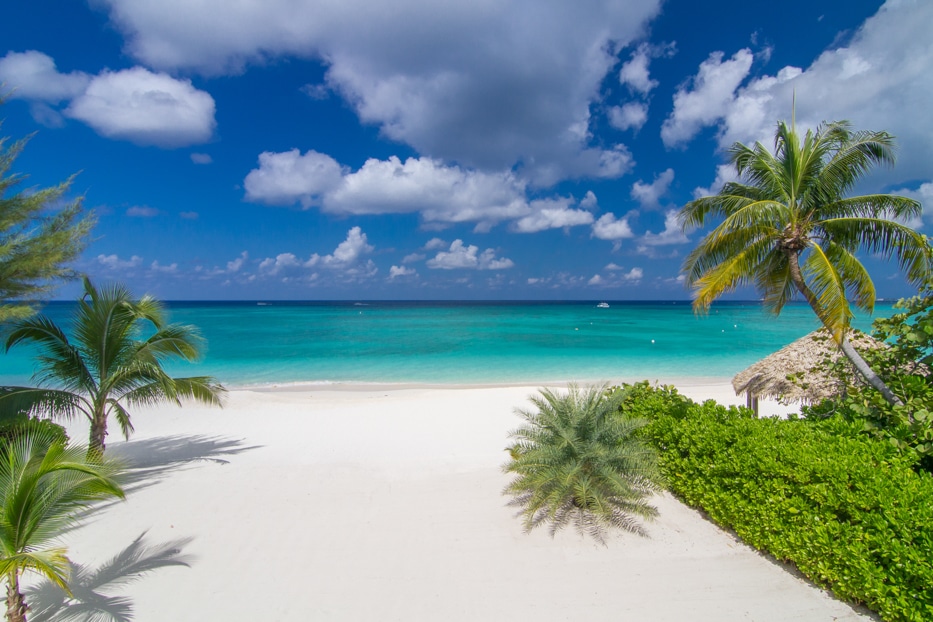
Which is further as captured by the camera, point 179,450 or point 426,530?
point 179,450

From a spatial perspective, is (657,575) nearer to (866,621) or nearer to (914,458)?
(866,621)

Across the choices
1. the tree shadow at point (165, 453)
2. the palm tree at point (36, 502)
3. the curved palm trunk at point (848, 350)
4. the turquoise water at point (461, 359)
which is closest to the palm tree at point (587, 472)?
the curved palm trunk at point (848, 350)

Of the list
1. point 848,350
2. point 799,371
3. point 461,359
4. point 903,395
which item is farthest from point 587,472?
point 461,359

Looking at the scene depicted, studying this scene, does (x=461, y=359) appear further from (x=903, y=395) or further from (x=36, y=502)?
(x=36, y=502)

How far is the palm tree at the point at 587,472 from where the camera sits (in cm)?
536

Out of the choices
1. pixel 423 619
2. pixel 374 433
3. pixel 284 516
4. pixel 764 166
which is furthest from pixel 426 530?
pixel 764 166

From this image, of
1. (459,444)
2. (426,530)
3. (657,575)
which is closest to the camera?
(657,575)

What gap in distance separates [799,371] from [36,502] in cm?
1034

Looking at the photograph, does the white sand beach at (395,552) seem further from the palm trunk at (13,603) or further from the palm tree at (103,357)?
the palm tree at (103,357)

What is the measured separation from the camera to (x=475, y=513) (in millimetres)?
5945

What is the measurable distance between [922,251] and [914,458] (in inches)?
133

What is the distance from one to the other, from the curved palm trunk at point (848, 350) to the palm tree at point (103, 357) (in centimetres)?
956

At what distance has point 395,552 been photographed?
16.6 ft

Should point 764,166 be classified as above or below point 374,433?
above
